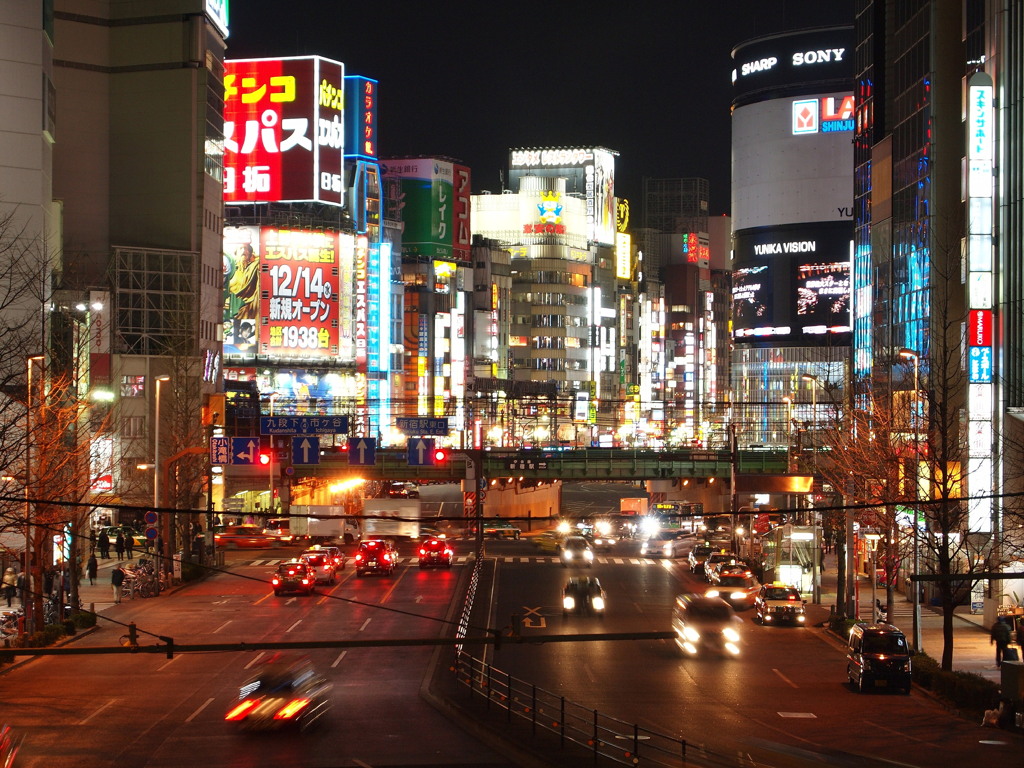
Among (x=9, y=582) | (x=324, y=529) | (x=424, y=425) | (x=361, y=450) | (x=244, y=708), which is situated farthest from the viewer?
(x=324, y=529)

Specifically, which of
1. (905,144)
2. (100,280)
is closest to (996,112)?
(905,144)

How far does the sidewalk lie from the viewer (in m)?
39.2

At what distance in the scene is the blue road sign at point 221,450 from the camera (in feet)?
194

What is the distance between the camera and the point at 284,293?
373 ft

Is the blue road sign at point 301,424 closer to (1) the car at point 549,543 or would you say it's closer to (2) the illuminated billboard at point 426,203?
(1) the car at point 549,543

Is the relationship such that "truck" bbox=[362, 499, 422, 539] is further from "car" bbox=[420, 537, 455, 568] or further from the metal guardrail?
the metal guardrail

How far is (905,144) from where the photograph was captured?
233ft

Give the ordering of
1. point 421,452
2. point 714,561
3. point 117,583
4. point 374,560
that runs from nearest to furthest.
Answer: point 117,583, point 421,452, point 374,560, point 714,561

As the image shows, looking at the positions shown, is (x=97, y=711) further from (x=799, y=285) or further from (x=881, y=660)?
(x=799, y=285)

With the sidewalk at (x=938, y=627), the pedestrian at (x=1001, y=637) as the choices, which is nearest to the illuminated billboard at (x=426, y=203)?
the sidewalk at (x=938, y=627)

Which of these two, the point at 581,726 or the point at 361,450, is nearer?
the point at 581,726

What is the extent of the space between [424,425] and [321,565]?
16.8 meters

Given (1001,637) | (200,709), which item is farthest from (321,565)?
(1001,637)

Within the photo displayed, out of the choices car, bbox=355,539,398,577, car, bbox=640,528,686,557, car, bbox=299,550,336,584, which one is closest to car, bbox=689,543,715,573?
car, bbox=640,528,686,557
